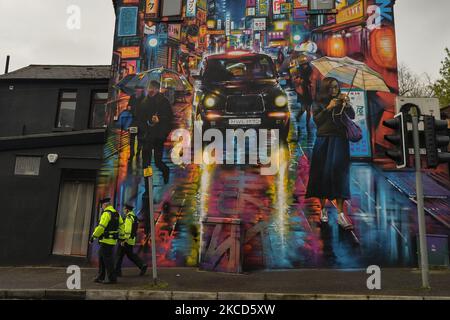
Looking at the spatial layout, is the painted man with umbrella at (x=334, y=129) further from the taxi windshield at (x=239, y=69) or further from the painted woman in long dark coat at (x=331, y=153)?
the taxi windshield at (x=239, y=69)

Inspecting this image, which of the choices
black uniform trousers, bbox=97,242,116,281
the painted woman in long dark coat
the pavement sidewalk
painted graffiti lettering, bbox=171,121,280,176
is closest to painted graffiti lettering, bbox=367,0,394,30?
the painted woman in long dark coat

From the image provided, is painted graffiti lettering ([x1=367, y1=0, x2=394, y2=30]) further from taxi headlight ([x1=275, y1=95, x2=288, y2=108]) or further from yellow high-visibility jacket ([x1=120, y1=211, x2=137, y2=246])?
yellow high-visibility jacket ([x1=120, y1=211, x2=137, y2=246])

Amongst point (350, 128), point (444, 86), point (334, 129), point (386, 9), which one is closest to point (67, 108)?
point (334, 129)

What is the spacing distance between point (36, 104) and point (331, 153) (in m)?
11.0

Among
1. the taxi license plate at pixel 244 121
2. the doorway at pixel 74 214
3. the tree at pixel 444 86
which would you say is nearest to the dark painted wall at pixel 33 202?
the doorway at pixel 74 214

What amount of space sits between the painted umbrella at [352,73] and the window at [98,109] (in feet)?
25.6

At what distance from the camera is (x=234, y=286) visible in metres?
8.70

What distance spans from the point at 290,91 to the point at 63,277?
853cm

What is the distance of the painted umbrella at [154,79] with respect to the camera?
1286cm
